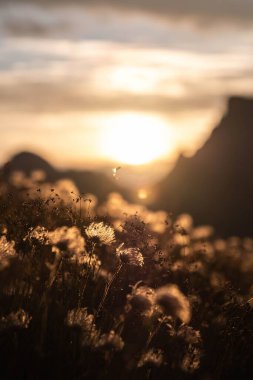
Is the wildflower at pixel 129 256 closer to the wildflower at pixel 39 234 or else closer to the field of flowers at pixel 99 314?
the field of flowers at pixel 99 314

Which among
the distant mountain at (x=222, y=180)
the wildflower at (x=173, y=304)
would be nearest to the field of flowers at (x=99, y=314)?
the wildflower at (x=173, y=304)

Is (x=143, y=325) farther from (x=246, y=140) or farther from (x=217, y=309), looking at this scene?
(x=246, y=140)

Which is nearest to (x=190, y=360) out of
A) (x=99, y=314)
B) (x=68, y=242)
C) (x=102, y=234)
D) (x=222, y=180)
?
(x=99, y=314)

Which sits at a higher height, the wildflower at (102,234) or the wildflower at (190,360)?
the wildflower at (102,234)

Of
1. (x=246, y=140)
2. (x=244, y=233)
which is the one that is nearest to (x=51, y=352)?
(x=244, y=233)

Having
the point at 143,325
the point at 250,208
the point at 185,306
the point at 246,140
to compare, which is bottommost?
the point at 185,306

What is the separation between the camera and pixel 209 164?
2253 inches

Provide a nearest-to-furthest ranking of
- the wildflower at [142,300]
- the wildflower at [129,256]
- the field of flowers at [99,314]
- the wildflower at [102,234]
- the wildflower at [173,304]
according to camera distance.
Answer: the wildflower at [173,304]
the wildflower at [142,300]
the field of flowers at [99,314]
the wildflower at [129,256]
the wildflower at [102,234]

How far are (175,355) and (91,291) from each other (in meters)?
1.52

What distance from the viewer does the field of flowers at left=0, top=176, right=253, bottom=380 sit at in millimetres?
4812

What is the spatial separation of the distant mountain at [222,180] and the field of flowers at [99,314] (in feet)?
98.6

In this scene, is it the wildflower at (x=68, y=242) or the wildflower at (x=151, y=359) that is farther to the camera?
the wildflower at (x=68, y=242)

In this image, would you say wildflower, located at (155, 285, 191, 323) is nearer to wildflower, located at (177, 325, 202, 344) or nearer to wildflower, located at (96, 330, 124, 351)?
wildflower, located at (96, 330, 124, 351)

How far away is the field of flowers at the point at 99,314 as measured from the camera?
481cm
